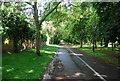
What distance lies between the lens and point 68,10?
16.1 meters

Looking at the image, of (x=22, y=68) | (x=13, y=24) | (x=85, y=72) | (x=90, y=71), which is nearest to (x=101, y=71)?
(x=90, y=71)

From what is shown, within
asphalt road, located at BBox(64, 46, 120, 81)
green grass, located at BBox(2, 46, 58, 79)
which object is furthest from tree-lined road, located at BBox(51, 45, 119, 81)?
green grass, located at BBox(2, 46, 58, 79)

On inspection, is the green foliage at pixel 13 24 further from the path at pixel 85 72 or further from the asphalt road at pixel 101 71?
the asphalt road at pixel 101 71

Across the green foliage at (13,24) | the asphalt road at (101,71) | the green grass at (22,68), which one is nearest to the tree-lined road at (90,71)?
the asphalt road at (101,71)

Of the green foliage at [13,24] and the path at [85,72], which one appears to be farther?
the green foliage at [13,24]

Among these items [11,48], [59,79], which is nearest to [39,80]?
[59,79]

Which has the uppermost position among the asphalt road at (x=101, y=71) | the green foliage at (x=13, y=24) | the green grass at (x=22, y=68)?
the green foliage at (x=13, y=24)

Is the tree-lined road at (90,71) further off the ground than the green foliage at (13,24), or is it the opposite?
the green foliage at (13,24)

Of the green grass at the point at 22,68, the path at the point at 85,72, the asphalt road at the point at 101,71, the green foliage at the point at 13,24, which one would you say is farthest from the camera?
the green foliage at the point at 13,24

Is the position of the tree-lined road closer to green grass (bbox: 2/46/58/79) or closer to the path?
the path

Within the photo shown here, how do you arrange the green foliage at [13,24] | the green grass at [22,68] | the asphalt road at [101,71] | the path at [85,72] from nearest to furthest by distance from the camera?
the green grass at [22,68], the path at [85,72], the asphalt road at [101,71], the green foliage at [13,24]

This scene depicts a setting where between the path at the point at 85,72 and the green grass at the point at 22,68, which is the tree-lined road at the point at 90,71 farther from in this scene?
the green grass at the point at 22,68

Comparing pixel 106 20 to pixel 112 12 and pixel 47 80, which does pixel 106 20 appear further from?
pixel 47 80

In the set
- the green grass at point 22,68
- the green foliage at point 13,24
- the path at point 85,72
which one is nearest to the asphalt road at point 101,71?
the path at point 85,72
